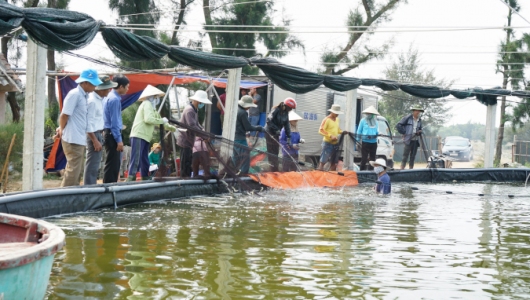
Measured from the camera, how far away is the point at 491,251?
→ 7066mm

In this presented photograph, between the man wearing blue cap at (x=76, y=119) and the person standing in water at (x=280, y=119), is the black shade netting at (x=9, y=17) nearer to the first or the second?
the man wearing blue cap at (x=76, y=119)

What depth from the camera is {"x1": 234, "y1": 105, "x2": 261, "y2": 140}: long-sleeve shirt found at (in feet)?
44.5

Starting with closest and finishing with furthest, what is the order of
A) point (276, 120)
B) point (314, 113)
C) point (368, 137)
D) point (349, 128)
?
point (276, 120)
point (368, 137)
point (349, 128)
point (314, 113)

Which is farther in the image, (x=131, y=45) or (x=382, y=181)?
(x=382, y=181)

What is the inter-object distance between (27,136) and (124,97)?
297 inches

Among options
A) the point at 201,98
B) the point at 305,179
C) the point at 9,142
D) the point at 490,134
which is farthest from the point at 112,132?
the point at 490,134

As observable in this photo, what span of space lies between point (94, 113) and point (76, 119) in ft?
1.44

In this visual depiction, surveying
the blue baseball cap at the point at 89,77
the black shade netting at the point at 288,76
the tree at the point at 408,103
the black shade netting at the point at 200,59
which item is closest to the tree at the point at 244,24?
the black shade netting at the point at 288,76

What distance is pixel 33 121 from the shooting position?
919 cm

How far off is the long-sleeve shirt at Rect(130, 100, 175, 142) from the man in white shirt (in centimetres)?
93

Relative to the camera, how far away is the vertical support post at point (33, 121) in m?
9.13

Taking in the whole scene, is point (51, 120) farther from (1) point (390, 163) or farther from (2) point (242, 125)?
(1) point (390, 163)

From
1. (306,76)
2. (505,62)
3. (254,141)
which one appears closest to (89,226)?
(254,141)

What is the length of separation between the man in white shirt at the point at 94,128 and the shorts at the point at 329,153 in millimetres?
6861
